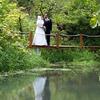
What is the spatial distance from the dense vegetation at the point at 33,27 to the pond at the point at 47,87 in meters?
1.94

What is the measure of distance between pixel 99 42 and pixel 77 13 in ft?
7.09

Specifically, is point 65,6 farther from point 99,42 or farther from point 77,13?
point 99,42

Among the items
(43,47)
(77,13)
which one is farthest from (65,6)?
(43,47)

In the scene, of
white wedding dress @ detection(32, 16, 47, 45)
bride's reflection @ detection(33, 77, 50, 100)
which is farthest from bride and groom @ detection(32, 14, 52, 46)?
bride's reflection @ detection(33, 77, 50, 100)

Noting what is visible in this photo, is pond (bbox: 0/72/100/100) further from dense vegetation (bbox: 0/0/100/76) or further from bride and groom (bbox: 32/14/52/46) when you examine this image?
bride and groom (bbox: 32/14/52/46)

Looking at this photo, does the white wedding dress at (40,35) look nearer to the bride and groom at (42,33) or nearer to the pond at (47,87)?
the bride and groom at (42,33)

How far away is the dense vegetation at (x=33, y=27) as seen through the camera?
57.3 feet

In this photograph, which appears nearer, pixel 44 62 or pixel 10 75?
pixel 10 75

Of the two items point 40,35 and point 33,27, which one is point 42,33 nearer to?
point 40,35

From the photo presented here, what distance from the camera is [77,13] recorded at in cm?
2456

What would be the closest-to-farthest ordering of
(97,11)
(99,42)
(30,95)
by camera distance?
(97,11) < (30,95) < (99,42)

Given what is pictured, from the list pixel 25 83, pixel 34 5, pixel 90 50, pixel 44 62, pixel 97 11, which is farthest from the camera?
pixel 34 5

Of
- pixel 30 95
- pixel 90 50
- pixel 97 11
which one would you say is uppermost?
pixel 97 11

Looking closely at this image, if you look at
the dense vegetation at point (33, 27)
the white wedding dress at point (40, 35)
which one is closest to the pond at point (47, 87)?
the dense vegetation at point (33, 27)
